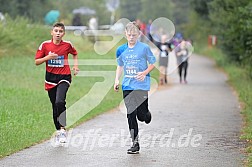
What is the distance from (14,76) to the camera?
2200 centimetres

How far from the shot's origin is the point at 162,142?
11797 millimetres

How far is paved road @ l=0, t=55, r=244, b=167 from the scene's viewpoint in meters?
9.98

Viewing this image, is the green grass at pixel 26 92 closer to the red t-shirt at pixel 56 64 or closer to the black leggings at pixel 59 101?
the black leggings at pixel 59 101

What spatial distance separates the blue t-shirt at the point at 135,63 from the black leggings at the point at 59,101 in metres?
1.08

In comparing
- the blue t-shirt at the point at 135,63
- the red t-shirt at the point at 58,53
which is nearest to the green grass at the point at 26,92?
the red t-shirt at the point at 58,53

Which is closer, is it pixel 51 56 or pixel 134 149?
pixel 134 149

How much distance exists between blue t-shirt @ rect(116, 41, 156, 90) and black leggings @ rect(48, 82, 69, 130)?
3.53 ft

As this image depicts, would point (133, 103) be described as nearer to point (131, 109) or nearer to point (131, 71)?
point (131, 109)

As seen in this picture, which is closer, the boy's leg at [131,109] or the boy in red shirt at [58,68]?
the boy's leg at [131,109]

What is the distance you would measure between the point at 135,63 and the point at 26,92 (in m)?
8.08

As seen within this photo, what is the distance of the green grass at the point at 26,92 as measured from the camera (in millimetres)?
12268

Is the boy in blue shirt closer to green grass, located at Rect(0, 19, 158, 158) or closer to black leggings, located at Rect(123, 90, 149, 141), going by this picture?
black leggings, located at Rect(123, 90, 149, 141)

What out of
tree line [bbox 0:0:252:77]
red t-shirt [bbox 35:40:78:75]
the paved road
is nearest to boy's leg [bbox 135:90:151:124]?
the paved road

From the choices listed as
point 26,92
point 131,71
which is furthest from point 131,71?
point 26,92
